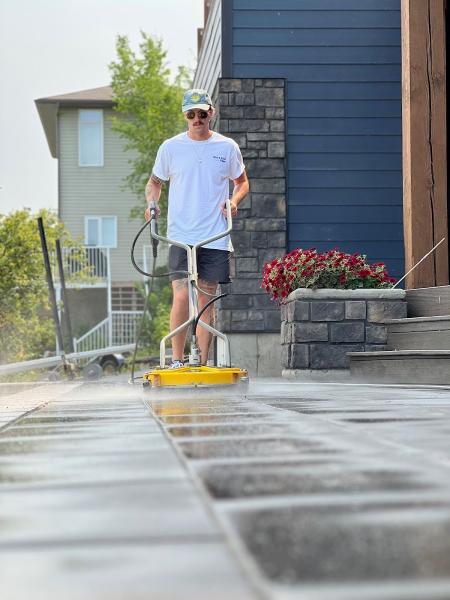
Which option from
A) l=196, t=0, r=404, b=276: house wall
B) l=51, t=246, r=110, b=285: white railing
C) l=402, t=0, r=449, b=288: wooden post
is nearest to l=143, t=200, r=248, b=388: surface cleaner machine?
l=402, t=0, r=449, b=288: wooden post

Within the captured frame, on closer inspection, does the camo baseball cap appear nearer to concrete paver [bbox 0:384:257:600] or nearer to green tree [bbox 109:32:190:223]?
concrete paver [bbox 0:384:257:600]

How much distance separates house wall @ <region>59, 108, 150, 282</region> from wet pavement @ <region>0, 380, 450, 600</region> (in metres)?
25.1

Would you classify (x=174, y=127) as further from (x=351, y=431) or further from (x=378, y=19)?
(x=351, y=431)

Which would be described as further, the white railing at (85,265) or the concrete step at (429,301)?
the white railing at (85,265)

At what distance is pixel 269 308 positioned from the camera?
952cm

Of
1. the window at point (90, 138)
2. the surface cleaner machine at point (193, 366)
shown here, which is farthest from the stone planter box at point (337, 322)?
the window at point (90, 138)

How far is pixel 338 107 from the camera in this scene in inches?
388

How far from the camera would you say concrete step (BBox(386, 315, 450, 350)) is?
6711mm

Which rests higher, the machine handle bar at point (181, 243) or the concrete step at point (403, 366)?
the machine handle bar at point (181, 243)

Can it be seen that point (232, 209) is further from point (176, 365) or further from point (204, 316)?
point (176, 365)

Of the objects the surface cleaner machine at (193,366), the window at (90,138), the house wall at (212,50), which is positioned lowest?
the surface cleaner machine at (193,366)

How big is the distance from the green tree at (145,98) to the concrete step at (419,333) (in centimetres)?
1681

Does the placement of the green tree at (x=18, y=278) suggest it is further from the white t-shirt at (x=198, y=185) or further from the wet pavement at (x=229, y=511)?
the wet pavement at (x=229, y=511)

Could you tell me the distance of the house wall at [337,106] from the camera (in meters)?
9.76
